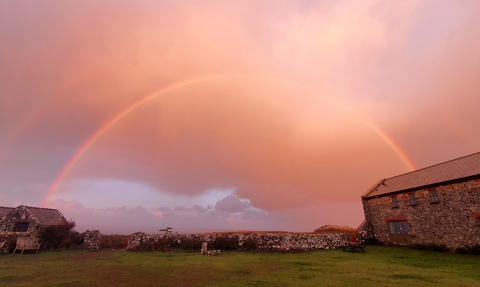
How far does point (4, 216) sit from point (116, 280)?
3086cm

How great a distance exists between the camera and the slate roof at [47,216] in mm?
30294

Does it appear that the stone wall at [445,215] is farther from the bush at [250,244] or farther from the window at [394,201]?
the bush at [250,244]

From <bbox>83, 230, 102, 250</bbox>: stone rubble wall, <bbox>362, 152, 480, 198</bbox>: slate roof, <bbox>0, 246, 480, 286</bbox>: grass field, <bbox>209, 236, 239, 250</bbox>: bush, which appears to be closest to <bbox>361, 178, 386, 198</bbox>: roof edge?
<bbox>362, 152, 480, 198</bbox>: slate roof

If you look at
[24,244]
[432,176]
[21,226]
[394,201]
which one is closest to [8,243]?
[24,244]

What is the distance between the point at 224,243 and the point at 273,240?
5955mm

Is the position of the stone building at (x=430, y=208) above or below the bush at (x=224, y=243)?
above

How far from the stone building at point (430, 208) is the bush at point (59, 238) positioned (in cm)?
3814

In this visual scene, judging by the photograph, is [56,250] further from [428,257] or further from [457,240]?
[457,240]

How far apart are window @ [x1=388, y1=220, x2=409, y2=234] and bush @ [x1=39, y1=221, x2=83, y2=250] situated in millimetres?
40023

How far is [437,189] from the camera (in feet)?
76.7

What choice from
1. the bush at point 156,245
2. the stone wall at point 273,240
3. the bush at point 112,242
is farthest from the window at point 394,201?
the bush at point 112,242

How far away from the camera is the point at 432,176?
2575 cm

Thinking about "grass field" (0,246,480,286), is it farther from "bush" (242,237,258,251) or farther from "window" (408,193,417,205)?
"bush" (242,237,258,251)

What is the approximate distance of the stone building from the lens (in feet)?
66.8
